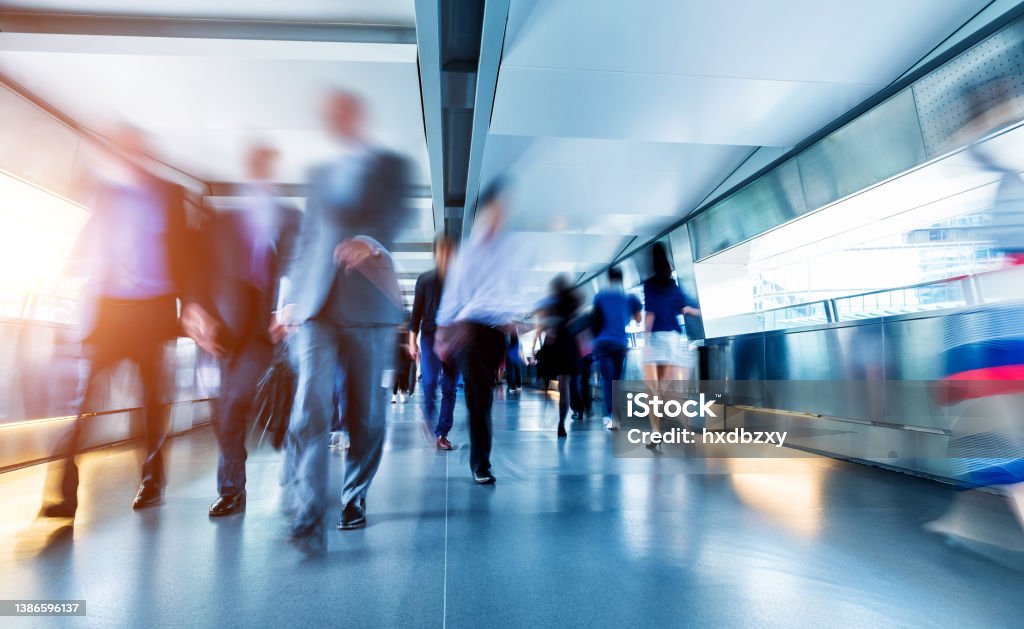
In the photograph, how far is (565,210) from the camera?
11344 millimetres

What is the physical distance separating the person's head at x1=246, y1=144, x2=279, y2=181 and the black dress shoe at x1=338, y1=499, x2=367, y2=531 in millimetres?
2021

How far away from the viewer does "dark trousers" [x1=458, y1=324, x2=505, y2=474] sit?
4086 mm

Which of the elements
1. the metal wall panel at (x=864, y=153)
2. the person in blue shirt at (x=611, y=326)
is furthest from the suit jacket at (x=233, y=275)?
the metal wall panel at (x=864, y=153)

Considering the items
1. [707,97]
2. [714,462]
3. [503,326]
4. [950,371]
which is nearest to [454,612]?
[503,326]

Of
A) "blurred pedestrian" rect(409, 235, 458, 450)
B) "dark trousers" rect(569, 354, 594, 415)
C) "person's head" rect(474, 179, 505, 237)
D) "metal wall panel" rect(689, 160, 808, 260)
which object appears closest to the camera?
"person's head" rect(474, 179, 505, 237)

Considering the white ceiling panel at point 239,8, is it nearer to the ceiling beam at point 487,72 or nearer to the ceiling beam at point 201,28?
the ceiling beam at point 201,28

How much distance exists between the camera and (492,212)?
12.7 ft

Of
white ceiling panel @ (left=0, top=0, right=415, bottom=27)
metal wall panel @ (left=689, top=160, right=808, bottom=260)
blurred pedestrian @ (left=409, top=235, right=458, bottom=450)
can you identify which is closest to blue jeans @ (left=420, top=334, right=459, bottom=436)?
blurred pedestrian @ (left=409, top=235, right=458, bottom=450)

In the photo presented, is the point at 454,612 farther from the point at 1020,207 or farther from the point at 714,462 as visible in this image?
the point at 714,462

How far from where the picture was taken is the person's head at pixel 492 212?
387 cm

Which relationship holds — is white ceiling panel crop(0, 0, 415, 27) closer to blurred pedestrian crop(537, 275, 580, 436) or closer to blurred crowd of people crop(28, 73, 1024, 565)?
blurred crowd of people crop(28, 73, 1024, 565)

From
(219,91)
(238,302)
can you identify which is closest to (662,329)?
(238,302)

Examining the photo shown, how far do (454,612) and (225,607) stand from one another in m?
0.80

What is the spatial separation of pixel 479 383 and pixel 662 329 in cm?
268
